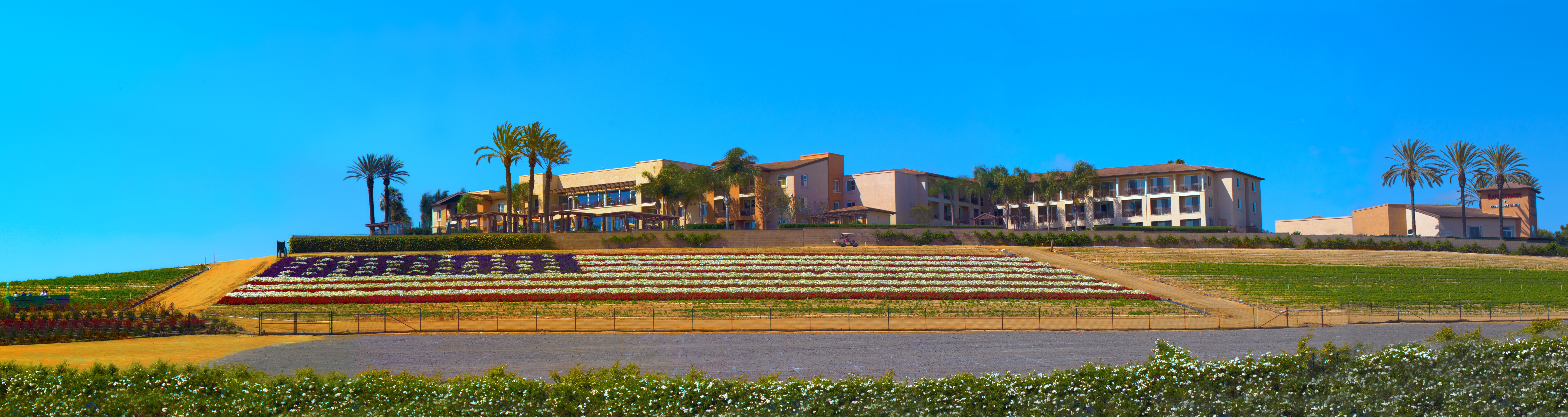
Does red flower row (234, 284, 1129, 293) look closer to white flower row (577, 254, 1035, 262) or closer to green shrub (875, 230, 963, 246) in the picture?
white flower row (577, 254, 1035, 262)

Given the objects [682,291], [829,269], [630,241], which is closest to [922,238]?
[829,269]

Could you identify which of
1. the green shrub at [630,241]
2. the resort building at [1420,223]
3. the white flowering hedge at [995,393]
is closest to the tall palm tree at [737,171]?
the green shrub at [630,241]

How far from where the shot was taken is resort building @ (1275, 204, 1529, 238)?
258 feet

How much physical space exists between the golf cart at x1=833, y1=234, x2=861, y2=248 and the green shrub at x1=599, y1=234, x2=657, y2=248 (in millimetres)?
11965

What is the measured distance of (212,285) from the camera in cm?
4494

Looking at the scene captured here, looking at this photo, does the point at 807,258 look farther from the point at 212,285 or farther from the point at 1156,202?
the point at 1156,202

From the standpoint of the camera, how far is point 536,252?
181 ft

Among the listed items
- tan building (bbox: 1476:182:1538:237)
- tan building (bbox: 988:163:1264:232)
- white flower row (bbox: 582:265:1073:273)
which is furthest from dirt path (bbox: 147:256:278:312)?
tan building (bbox: 1476:182:1538:237)

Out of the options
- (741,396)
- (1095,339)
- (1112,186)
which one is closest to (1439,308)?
(1095,339)

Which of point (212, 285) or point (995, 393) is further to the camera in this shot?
point (212, 285)

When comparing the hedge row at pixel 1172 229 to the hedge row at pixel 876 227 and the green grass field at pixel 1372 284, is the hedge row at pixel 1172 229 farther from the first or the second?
the green grass field at pixel 1372 284

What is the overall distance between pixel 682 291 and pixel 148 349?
785 inches

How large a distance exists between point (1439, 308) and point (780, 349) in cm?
2787

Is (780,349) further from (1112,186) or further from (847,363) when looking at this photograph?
(1112,186)
